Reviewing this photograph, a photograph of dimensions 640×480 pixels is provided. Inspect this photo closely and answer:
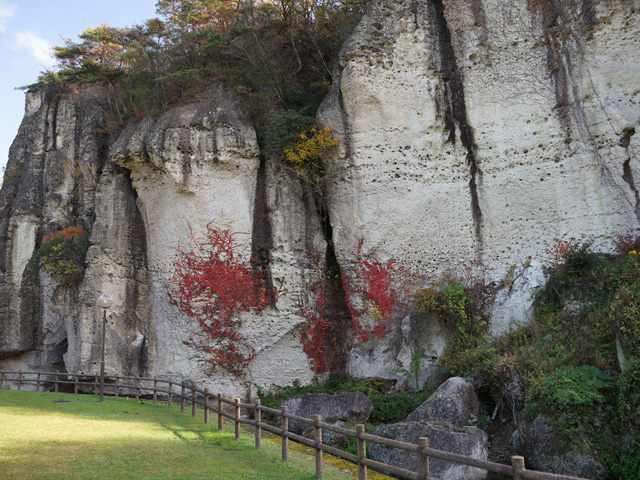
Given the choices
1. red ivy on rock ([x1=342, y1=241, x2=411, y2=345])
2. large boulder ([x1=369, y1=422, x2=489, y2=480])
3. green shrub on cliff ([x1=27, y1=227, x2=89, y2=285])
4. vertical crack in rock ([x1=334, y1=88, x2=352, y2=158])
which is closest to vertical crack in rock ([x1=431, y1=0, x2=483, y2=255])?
red ivy on rock ([x1=342, y1=241, x2=411, y2=345])

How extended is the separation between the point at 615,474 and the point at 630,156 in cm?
957

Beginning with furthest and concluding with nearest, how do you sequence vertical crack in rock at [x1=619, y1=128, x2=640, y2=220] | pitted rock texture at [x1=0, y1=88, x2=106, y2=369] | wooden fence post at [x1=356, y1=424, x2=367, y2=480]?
pitted rock texture at [x1=0, y1=88, x2=106, y2=369] → vertical crack in rock at [x1=619, y1=128, x2=640, y2=220] → wooden fence post at [x1=356, y1=424, x2=367, y2=480]

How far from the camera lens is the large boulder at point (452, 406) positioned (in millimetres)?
11938

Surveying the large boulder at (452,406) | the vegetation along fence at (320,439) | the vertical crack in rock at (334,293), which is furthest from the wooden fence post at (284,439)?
the vertical crack in rock at (334,293)

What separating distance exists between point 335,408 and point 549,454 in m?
4.97

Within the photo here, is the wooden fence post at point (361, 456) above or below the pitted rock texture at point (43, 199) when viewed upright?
below

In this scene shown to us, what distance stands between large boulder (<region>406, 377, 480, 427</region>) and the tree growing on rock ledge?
7.55 m

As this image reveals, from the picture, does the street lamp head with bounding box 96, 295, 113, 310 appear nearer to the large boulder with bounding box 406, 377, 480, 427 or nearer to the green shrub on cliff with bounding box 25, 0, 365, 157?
the green shrub on cliff with bounding box 25, 0, 365, 157

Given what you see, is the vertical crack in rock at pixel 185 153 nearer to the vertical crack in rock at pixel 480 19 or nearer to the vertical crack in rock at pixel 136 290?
the vertical crack in rock at pixel 136 290

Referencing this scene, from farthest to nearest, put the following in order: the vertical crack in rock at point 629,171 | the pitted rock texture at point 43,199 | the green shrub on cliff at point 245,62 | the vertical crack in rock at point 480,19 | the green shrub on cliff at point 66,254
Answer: the pitted rock texture at point 43,199 < the green shrub on cliff at point 66,254 < the green shrub on cliff at point 245,62 < the vertical crack in rock at point 480,19 < the vertical crack in rock at point 629,171

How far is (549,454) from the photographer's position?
10219 millimetres

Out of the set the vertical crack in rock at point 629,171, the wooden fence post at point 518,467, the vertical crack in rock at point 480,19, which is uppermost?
the vertical crack in rock at point 480,19

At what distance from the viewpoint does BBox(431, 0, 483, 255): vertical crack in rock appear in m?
17.6

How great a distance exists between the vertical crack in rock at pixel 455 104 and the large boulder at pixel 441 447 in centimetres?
779
